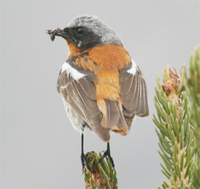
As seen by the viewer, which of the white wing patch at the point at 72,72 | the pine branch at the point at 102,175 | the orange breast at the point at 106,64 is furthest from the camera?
the white wing patch at the point at 72,72

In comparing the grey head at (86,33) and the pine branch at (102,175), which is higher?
the grey head at (86,33)

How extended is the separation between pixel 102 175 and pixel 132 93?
1116 millimetres

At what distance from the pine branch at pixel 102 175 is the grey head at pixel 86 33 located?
221cm

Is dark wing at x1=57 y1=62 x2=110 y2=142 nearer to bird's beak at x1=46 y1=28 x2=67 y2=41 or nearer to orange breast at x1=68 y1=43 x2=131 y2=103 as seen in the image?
orange breast at x1=68 y1=43 x2=131 y2=103

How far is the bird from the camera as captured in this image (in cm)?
293

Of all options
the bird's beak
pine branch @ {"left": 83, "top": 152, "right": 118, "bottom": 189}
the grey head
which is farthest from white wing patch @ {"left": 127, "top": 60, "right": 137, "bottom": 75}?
pine branch @ {"left": 83, "top": 152, "right": 118, "bottom": 189}

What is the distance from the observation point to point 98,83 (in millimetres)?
3273

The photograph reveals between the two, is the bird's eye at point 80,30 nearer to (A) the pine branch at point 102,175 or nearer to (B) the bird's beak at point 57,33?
(B) the bird's beak at point 57,33

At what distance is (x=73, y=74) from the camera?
3.61 metres

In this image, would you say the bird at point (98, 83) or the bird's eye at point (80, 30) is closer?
the bird at point (98, 83)

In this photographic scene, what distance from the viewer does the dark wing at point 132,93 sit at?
303 cm

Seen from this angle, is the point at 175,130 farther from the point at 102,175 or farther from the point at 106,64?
the point at 106,64

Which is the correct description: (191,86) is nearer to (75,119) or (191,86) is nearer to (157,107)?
(157,107)

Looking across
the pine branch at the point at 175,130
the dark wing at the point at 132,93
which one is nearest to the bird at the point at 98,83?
the dark wing at the point at 132,93
